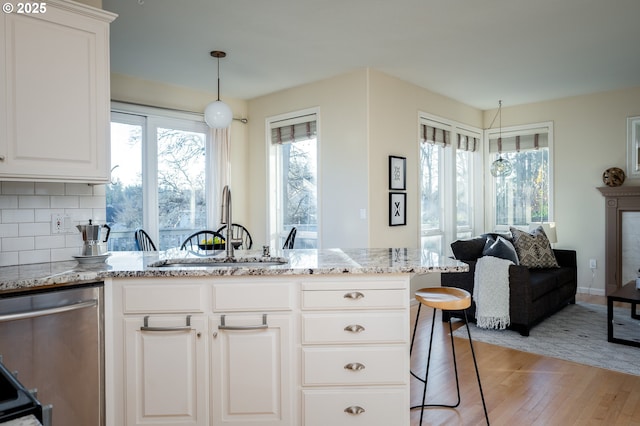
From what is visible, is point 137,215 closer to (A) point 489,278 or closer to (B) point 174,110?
(B) point 174,110

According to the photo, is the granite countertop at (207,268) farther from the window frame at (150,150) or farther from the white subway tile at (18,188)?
the window frame at (150,150)

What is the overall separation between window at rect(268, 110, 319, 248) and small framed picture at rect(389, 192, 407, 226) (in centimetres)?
95

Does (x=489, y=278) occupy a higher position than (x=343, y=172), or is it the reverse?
(x=343, y=172)

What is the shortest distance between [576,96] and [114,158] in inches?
236

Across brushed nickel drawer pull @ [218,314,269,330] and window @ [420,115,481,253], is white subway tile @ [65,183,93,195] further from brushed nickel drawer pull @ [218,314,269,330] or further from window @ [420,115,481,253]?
Result: window @ [420,115,481,253]

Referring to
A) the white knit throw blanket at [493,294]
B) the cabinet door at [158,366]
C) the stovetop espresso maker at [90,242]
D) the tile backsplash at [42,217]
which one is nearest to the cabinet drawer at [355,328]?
the cabinet door at [158,366]

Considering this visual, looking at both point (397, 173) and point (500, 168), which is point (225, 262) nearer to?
point (397, 173)

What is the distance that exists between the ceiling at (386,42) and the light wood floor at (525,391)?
2.73 m

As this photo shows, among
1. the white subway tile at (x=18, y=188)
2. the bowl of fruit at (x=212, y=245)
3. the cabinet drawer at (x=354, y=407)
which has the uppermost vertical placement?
the white subway tile at (x=18, y=188)

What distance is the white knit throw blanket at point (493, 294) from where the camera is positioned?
400cm

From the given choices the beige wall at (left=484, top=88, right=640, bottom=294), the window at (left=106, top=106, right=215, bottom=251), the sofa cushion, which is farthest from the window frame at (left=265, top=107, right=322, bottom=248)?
the beige wall at (left=484, top=88, right=640, bottom=294)

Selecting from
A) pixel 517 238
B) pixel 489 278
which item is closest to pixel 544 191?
pixel 517 238

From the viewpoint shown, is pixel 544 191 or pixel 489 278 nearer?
pixel 489 278

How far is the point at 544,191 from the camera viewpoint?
247 inches
